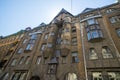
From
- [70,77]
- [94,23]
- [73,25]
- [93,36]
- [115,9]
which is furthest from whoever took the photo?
[73,25]

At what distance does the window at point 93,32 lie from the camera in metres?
17.1

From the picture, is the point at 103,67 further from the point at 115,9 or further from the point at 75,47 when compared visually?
the point at 115,9

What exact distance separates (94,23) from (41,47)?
1268cm

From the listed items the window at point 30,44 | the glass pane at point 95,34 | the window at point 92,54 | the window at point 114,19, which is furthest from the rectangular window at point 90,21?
the window at point 30,44

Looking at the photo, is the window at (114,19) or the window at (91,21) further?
the window at (91,21)

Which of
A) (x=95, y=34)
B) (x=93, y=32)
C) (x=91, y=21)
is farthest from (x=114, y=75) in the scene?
(x=91, y=21)

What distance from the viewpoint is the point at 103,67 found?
535 inches

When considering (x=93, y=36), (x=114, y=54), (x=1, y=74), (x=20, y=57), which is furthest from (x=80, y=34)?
(x=1, y=74)

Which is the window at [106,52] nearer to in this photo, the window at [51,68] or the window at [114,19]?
the window at [114,19]

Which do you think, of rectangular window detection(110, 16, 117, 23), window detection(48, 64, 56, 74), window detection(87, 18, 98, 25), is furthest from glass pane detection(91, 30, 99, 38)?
window detection(48, 64, 56, 74)

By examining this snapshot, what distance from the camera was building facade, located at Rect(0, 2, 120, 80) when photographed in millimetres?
14172

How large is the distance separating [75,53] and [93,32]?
5.22 meters

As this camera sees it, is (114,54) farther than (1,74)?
No

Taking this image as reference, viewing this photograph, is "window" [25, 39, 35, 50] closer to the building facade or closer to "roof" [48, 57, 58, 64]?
the building facade
